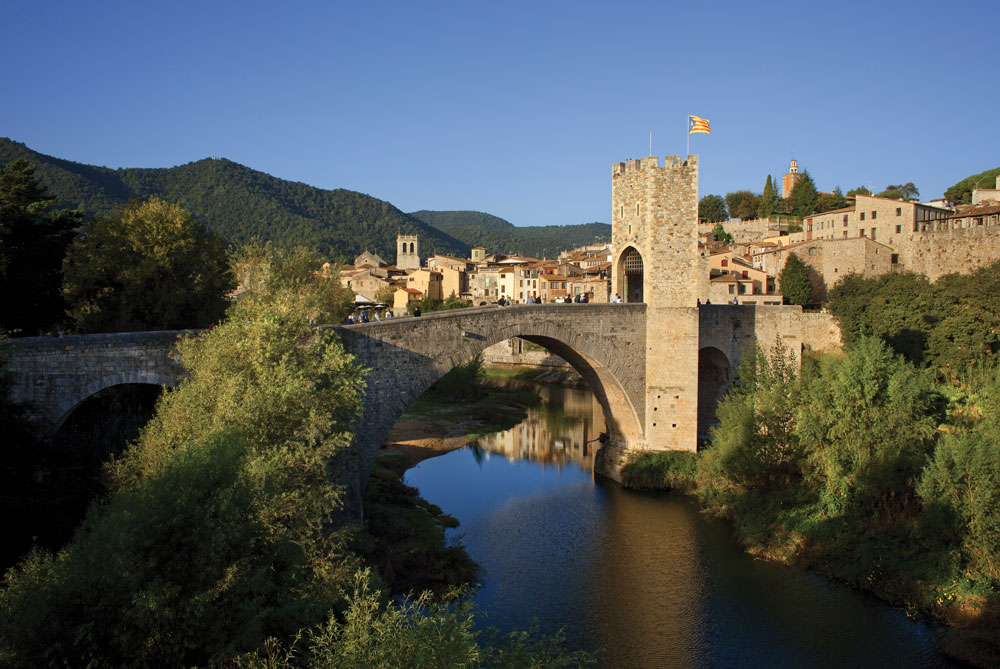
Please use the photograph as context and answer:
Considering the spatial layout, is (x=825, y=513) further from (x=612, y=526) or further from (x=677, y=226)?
(x=677, y=226)

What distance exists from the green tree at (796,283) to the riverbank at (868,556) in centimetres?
1868

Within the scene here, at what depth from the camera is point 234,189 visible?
9638cm

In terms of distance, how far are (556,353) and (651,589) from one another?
27.0ft

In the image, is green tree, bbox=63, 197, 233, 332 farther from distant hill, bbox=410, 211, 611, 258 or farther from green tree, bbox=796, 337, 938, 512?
distant hill, bbox=410, 211, 611, 258

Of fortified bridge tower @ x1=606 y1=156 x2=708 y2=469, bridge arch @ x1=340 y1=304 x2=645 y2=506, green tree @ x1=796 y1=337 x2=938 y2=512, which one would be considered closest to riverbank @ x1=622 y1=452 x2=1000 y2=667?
green tree @ x1=796 y1=337 x2=938 y2=512

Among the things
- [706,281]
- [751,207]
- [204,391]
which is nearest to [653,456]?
[204,391]

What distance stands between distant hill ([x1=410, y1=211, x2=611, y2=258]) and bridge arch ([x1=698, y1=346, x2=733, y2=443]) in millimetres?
112074

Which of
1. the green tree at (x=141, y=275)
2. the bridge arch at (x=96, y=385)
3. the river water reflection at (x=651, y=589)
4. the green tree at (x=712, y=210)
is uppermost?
the green tree at (x=712, y=210)

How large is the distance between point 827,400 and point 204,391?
1374 centimetres

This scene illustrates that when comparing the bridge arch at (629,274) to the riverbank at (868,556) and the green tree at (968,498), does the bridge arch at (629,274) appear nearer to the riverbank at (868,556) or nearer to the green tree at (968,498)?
Result: the riverbank at (868,556)

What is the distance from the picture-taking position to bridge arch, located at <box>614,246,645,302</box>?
2272 cm

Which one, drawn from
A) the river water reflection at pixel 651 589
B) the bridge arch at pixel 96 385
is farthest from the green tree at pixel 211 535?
the river water reflection at pixel 651 589

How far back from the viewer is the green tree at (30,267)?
55.3 ft

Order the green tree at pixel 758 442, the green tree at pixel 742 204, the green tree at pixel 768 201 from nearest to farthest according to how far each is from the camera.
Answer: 1. the green tree at pixel 758 442
2. the green tree at pixel 768 201
3. the green tree at pixel 742 204
